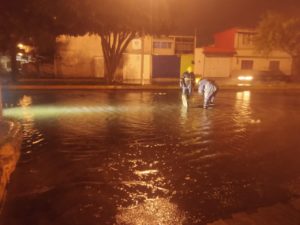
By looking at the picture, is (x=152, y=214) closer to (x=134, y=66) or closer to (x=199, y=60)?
(x=134, y=66)

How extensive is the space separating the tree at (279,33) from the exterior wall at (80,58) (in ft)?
49.6

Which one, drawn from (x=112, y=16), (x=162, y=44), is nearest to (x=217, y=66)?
(x=162, y=44)

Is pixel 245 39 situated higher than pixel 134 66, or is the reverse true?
pixel 245 39

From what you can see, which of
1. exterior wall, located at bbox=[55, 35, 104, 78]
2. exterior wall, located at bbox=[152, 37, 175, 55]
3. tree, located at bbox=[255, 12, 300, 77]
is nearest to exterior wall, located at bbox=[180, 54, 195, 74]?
exterior wall, located at bbox=[152, 37, 175, 55]

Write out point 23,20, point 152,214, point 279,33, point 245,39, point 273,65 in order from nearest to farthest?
1. point 152,214
2. point 23,20
3. point 279,33
4. point 245,39
5. point 273,65

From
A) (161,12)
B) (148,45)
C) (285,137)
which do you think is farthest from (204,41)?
(285,137)

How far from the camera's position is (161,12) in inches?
966

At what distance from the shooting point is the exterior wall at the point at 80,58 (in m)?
36.0

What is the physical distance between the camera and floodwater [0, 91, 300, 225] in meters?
5.20

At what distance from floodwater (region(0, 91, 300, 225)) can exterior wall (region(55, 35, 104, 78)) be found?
23.5m

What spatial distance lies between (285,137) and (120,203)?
634cm

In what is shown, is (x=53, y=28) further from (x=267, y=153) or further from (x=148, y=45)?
(x=267, y=153)

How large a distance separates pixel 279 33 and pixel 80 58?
1833 cm

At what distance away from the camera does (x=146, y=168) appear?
23.3ft
